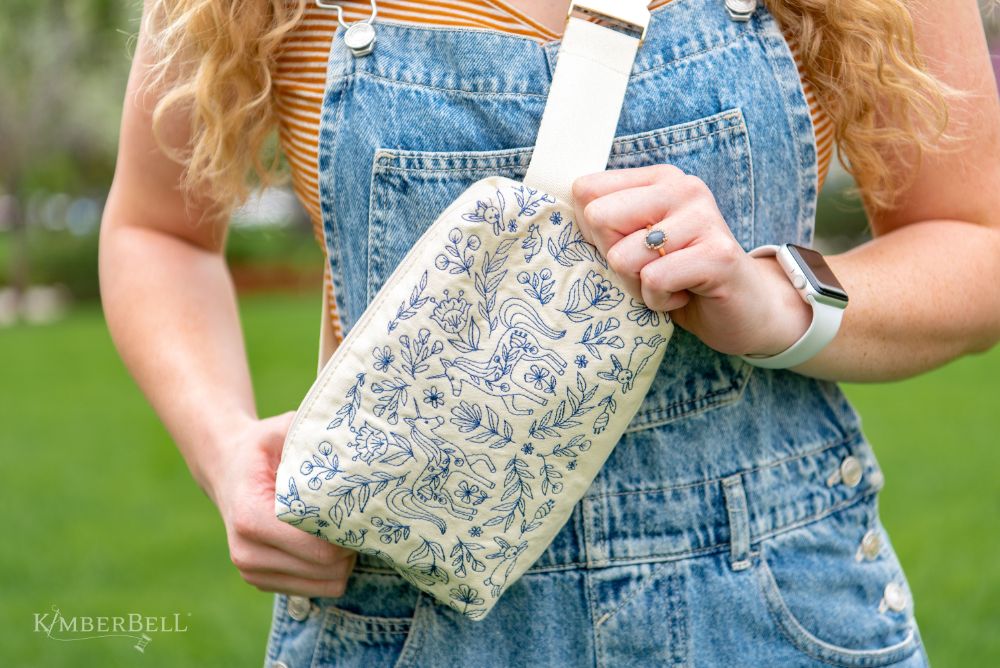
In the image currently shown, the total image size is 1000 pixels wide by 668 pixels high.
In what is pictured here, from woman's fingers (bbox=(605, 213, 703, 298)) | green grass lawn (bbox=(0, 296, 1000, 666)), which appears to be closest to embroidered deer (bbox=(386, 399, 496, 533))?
woman's fingers (bbox=(605, 213, 703, 298))

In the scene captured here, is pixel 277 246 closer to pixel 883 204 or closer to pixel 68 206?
→ pixel 68 206

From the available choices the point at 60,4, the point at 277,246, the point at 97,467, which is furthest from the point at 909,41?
the point at 277,246

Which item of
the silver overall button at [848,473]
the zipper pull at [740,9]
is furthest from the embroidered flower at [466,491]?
the zipper pull at [740,9]

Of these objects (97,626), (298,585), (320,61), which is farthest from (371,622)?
(97,626)

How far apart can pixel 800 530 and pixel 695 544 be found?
0.13m

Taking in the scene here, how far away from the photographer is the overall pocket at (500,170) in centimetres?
109

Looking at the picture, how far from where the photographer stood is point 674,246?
986 millimetres

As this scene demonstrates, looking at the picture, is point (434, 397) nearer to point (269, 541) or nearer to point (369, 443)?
point (369, 443)

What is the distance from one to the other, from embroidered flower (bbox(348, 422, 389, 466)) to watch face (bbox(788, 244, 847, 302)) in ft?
1.49

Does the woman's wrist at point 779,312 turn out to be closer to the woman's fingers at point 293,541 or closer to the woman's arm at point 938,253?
the woman's arm at point 938,253

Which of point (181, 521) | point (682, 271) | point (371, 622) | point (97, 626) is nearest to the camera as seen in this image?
point (682, 271)

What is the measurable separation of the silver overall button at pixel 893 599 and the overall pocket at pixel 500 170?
450 mm

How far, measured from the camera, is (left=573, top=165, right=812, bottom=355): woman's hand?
0.98 m

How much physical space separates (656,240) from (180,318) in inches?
28.8
